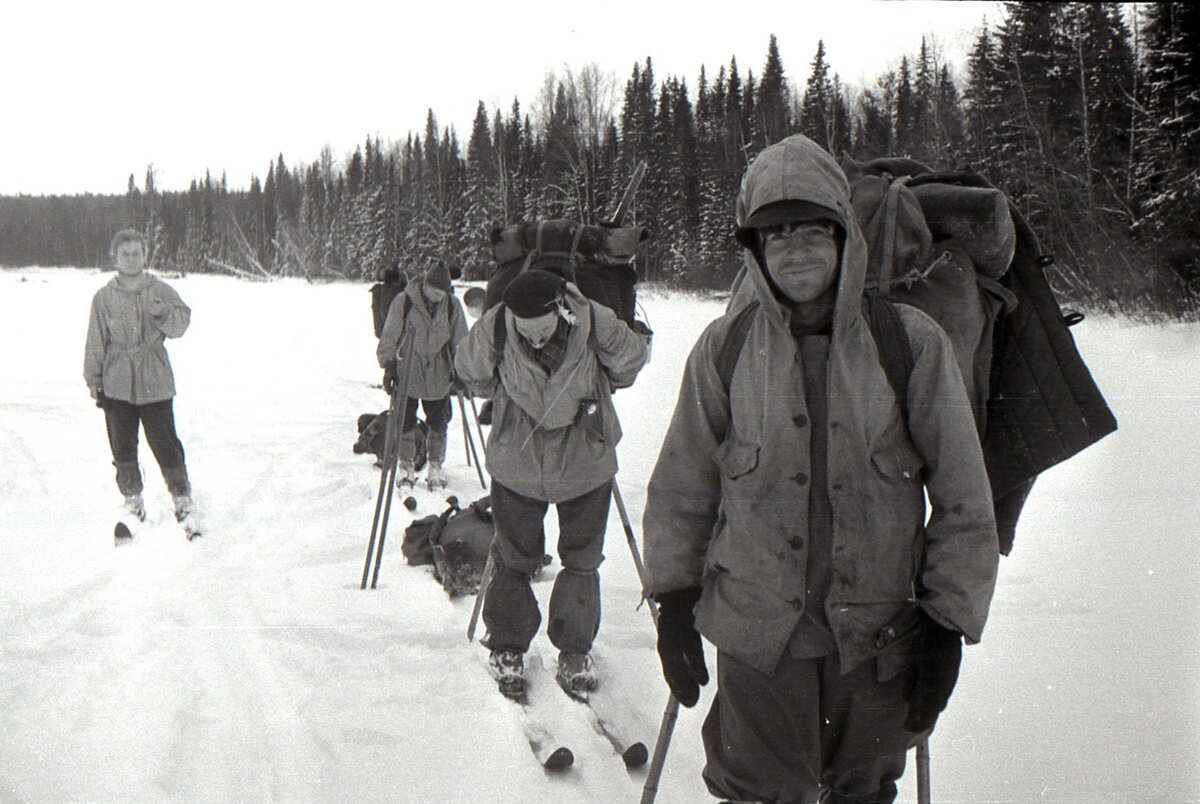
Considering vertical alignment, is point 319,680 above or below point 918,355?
below

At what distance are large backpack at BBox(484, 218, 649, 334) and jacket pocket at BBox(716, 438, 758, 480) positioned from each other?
6.40 ft

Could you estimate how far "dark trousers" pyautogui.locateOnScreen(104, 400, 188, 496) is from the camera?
5680mm

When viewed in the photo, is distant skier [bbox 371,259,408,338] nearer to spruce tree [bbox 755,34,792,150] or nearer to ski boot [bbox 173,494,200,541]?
ski boot [bbox 173,494,200,541]

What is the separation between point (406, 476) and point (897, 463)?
6.24m

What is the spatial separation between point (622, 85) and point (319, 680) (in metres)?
3.99

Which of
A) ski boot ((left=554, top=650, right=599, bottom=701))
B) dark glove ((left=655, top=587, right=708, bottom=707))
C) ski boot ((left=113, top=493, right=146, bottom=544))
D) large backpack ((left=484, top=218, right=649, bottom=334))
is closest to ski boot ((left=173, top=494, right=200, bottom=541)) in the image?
ski boot ((left=113, top=493, right=146, bottom=544))

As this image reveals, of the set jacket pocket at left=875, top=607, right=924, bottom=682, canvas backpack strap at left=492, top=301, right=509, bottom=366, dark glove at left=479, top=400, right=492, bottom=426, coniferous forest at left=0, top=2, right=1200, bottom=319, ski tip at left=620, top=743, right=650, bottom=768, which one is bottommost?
ski tip at left=620, top=743, right=650, bottom=768

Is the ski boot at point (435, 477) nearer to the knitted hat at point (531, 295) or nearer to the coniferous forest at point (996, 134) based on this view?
→ the coniferous forest at point (996, 134)

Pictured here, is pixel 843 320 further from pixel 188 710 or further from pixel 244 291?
pixel 244 291

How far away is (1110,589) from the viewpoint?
13.0 feet

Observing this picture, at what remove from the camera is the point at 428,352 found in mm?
7320

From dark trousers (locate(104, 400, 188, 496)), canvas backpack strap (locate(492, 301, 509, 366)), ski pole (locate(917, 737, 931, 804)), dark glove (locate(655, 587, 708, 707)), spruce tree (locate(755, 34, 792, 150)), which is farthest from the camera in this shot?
dark trousers (locate(104, 400, 188, 496))

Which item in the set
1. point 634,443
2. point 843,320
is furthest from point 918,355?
point 634,443

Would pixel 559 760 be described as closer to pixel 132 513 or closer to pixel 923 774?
pixel 923 774
